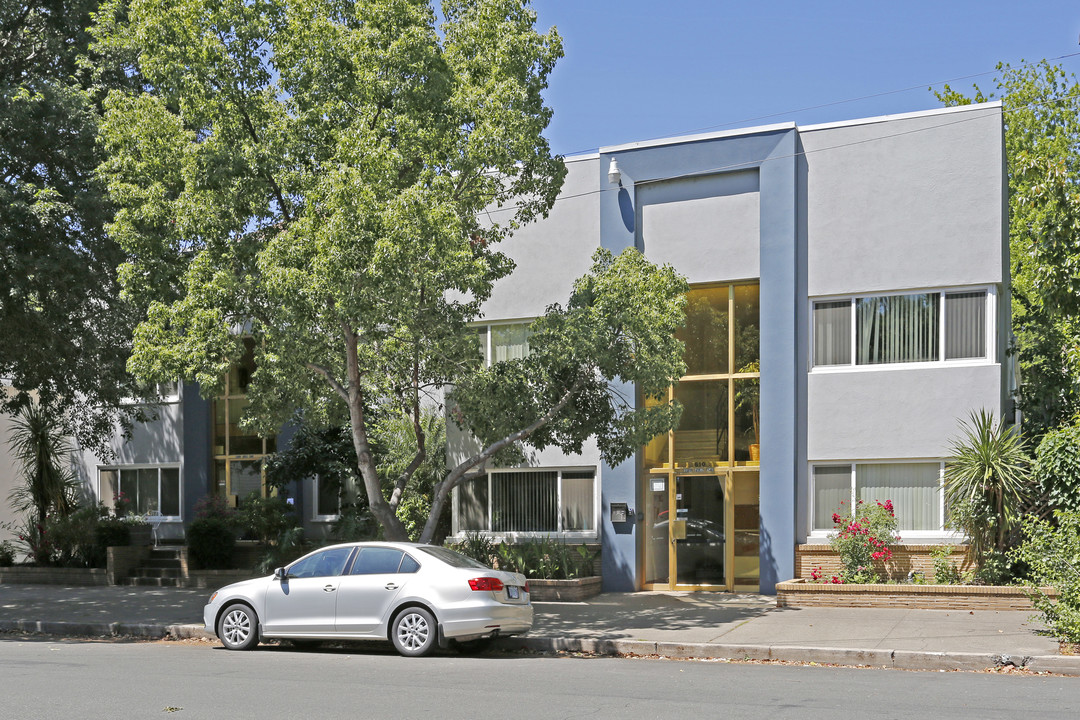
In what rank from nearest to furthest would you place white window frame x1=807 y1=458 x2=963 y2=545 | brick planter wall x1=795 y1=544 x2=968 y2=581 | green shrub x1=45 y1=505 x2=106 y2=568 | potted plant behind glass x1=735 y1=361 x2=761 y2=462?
brick planter wall x1=795 y1=544 x2=968 y2=581
white window frame x1=807 y1=458 x2=963 y2=545
potted plant behind glass x1=735 y1=361 x2=761 y2=462
green shrub x1=45 y1=505 x2=106 y2=568

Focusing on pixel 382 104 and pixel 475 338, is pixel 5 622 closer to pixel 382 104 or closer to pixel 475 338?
pixel 475 338

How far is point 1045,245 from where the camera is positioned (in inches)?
607

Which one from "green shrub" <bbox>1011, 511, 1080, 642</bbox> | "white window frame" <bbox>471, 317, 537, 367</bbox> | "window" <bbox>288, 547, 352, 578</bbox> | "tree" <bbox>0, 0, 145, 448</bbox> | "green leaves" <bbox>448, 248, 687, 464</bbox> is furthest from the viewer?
"white window frame" <bbox>471, 317, 537, 367</bbox>

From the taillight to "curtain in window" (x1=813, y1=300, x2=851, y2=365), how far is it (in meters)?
8.34

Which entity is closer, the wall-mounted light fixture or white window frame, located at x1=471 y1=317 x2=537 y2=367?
the wall-mounted light fixture

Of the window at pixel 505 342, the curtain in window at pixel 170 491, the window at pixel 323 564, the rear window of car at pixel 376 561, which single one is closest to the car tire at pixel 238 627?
the window at pixel 323 564

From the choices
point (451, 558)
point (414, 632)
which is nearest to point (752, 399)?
point (451, 558)

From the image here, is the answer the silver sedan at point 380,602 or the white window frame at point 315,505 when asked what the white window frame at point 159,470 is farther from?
the silver sedan at point 380,602

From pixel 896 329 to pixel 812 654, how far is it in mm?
7560

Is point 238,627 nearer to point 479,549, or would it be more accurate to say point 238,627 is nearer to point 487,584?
point 487,584

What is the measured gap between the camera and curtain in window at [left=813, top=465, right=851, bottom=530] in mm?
18375

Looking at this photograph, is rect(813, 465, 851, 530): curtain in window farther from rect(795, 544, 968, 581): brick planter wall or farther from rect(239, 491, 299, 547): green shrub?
rect(239, 491, 299, 547): green shrub

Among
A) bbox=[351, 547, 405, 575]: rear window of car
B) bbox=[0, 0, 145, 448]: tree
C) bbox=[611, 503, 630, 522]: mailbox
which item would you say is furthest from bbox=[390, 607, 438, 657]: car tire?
bbox=[0, 0, 145, 448]: tree

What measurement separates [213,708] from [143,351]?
7059 millimetres
